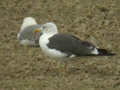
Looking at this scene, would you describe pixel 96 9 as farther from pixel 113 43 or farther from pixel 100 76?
pixel 100 76

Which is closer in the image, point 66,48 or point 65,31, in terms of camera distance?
point 66,48

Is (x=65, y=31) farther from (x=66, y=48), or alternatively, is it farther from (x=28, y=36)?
(x=66, y=48)

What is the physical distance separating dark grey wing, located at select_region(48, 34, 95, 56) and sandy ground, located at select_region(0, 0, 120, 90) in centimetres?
45

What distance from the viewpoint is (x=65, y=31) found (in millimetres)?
13133

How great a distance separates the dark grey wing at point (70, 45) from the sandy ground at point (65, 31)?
1.47ft

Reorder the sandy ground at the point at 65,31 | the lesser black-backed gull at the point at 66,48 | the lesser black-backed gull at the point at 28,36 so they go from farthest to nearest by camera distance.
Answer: the lesser black-backed gull at the point at 28,36 → the lesser black-backed gull at the point at 66,48 → the sandy ground at the point at 65,31

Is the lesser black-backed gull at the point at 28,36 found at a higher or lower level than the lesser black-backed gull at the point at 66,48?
lower

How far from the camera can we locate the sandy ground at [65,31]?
8648 millimetres

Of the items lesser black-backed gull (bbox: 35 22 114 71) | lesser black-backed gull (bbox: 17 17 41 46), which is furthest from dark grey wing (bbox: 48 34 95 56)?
lesser black-backed gull (bbox: 17 17 41 46)

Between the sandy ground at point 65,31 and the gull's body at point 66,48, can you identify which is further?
the gull's body at point 66,48

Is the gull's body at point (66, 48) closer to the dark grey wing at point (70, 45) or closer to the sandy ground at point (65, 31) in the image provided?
the dark grey wing at point (70, 45)

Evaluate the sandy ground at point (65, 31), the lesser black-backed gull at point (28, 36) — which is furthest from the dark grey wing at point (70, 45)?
the lesser black-backed gull at point (28, 36)

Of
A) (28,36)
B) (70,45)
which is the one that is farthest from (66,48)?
(28,36)

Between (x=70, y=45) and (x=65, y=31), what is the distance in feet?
12.5
